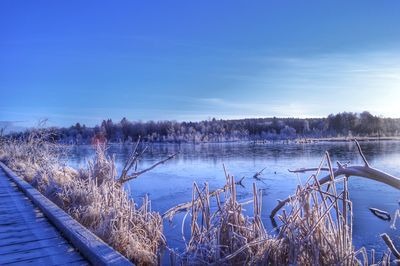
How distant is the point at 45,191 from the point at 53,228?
160 inches

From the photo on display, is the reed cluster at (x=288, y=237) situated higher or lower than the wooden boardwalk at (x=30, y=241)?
higher

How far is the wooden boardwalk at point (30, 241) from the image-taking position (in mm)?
4105

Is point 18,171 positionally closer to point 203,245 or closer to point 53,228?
point 53,228

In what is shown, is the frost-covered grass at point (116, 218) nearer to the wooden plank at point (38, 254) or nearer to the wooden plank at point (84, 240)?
the wooden plank at point (84, 240)

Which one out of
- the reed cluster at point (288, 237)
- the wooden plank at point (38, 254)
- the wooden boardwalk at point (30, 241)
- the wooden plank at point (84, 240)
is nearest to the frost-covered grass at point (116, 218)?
the wooden plank at point (84, 240)

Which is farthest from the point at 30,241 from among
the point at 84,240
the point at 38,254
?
the point at 84,240

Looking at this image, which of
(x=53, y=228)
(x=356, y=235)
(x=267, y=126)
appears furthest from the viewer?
(x=267, y=126)

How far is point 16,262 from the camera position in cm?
405

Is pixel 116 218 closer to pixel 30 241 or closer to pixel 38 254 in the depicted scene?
pixel 30 241

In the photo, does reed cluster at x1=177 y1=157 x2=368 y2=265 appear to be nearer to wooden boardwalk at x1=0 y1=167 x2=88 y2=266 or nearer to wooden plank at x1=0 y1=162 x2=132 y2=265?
wooden plank at x1=0 y1=162 x2=132 y2=265

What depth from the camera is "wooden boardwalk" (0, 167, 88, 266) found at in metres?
4.11

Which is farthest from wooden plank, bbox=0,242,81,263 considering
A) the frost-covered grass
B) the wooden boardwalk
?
the frost-covered grass

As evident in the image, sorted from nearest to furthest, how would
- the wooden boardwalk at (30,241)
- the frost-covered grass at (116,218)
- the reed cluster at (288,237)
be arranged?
1. the reed cluster at (288,237)
2. the wooden boardwalk at (30,241)
3. the frost-covered grass at (116,218)

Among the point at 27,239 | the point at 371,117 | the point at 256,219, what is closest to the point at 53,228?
the point at 27,239
